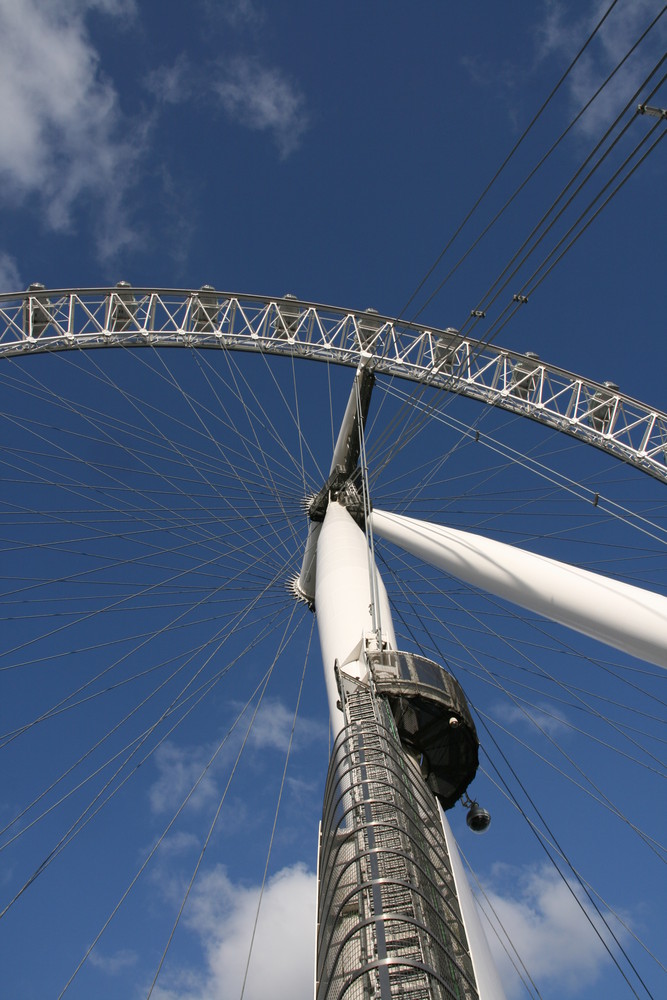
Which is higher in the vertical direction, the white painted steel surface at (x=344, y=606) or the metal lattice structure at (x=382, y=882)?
the white painted steel surface at (x=344, y=606)

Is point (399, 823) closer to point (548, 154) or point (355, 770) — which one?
point (355, 770)

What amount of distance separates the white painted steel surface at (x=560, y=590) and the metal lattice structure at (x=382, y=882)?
6.93 ft

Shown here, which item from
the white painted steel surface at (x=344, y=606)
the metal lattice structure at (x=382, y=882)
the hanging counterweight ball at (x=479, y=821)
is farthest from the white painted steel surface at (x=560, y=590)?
the hanging counterweight ball at (x=479, y=821)

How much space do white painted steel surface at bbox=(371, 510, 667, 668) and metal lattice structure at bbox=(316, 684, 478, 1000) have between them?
2.11 metres

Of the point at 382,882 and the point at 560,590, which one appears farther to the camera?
the point at 560,590

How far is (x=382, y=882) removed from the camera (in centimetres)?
591

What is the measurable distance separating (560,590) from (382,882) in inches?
152

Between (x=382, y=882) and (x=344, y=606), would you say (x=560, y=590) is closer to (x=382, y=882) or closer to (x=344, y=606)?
(x=382, y=882)

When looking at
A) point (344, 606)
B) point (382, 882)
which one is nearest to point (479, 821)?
point (344, 606)

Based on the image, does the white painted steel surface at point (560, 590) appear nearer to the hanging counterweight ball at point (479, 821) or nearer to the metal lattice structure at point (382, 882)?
the metal lattice structure at point (382, 882)

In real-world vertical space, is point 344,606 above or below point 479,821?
above

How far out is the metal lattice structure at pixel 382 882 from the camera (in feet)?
19.5

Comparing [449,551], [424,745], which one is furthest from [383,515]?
[424,745]

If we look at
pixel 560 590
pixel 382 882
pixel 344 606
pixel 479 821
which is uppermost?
pixel 560 590
